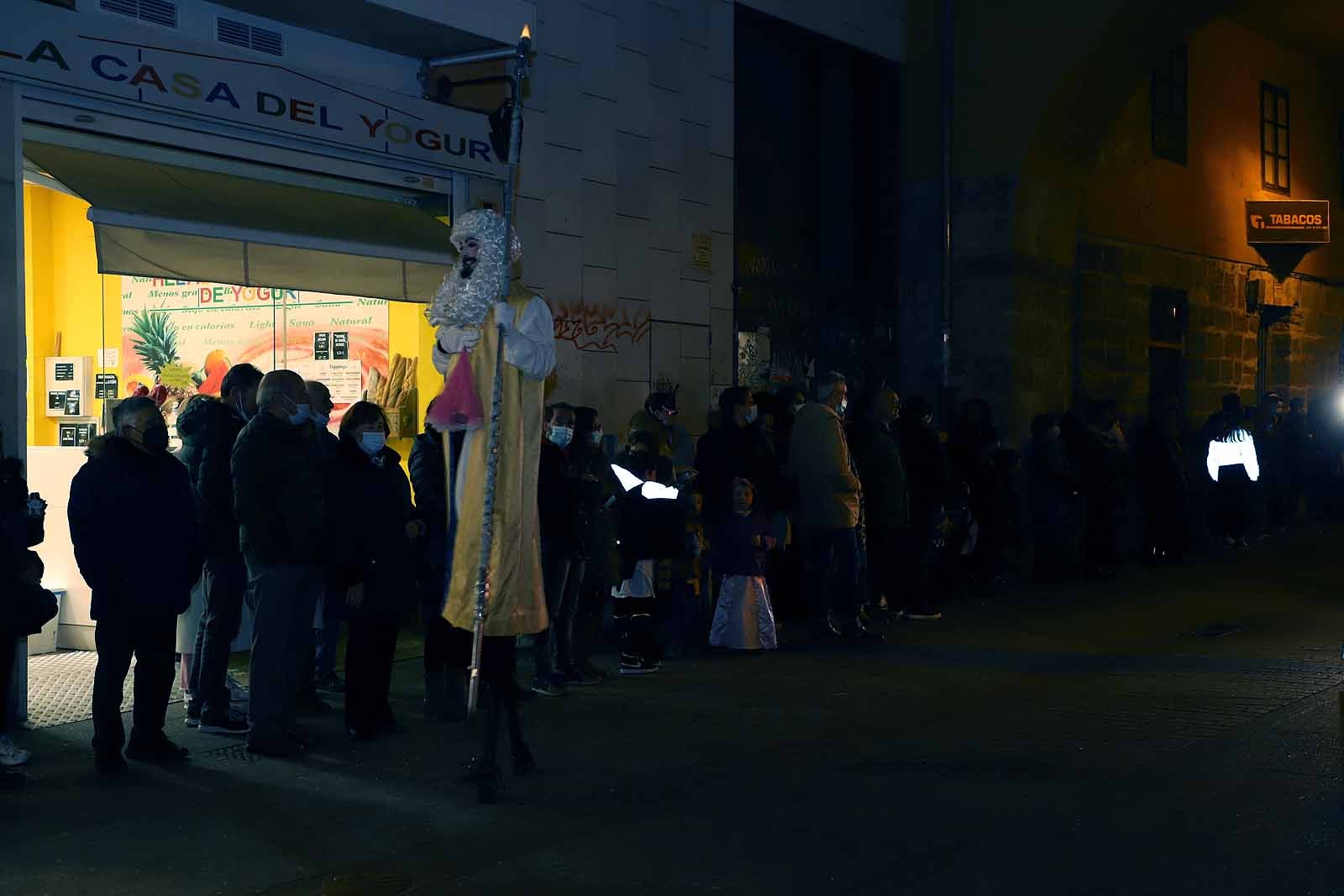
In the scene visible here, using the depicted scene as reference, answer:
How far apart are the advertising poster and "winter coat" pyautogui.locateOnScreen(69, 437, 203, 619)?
3408 millimetres

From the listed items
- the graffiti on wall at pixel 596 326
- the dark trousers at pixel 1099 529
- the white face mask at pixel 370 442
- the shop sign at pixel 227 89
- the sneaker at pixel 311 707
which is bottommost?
the sneaker at pixel 311 707

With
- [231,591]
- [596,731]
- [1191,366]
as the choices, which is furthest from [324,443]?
Result: [1191,366]

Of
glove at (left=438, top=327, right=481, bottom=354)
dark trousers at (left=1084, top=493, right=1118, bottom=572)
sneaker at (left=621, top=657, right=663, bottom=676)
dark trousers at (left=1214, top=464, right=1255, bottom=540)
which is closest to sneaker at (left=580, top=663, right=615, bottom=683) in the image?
sneaker at (left=621, top=657, right=663, bottom=676)

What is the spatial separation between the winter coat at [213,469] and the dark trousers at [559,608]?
190 centimetres

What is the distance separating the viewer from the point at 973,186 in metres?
18.1

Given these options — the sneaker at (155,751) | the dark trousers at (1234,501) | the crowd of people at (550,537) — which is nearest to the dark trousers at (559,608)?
the crowd of people at (550,537)

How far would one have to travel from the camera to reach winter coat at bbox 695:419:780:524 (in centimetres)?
1112

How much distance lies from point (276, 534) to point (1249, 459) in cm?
1405

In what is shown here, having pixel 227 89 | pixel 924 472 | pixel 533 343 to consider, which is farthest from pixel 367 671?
pixel 924 472

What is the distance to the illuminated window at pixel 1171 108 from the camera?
21094mm

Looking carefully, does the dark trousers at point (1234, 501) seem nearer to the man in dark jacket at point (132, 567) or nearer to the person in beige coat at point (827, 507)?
the person in beige coat at point (827, 507)

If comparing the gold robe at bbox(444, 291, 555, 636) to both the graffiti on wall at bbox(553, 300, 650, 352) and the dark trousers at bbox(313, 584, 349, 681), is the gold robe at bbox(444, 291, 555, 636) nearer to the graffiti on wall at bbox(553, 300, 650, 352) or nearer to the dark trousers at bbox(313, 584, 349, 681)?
the dark trousers at bbox(313, 584, 349, 681)

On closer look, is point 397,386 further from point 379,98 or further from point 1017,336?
point 1017,336

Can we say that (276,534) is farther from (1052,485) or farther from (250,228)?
(1052,485)
